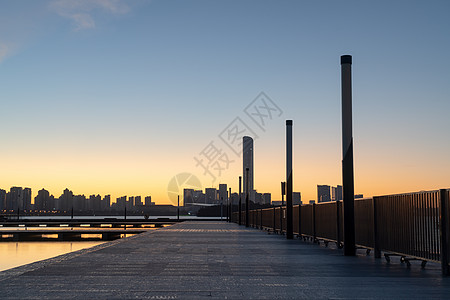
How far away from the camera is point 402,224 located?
37.0ft

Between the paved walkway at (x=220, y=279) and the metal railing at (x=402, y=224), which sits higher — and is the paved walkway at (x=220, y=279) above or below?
below

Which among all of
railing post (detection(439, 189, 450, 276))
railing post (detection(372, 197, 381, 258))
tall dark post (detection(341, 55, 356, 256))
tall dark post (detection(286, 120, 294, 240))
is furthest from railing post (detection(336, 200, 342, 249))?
railing post (detection(439, 189, 450, 276))

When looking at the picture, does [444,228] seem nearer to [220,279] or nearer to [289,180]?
[220,279]

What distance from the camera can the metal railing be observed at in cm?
950

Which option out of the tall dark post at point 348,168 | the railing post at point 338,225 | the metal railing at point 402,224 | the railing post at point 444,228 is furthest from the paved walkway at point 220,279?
the railing post at point 338,225

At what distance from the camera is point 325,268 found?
10469 millimetres

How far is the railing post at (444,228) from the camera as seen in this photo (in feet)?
30.3

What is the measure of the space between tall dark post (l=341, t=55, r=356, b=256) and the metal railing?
43 cm

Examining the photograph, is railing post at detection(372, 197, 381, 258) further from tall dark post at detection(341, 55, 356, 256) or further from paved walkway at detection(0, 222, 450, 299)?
tall dark post at detection(341, 55, 356, 256)

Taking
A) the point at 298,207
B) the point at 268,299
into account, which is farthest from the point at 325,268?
the point at 298,207

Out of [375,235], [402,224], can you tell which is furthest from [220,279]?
[375,235]

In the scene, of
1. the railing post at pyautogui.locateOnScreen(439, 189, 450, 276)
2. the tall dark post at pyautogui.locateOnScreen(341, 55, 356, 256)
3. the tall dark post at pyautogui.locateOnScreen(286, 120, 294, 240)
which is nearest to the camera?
the railing post at pyautogui.locateOnScreen(439, 189, 450, 276)

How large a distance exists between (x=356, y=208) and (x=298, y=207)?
837 centimetres

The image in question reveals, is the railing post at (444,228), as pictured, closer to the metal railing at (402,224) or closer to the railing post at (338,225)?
the metal railing at (402,224)
